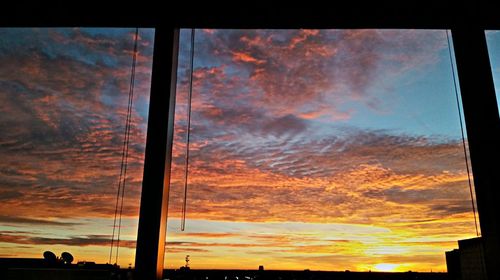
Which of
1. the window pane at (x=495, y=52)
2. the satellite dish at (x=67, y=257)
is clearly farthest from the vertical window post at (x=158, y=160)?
the satellite dish at (x=67, y=257)

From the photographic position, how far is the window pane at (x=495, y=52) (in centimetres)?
Answer: 137

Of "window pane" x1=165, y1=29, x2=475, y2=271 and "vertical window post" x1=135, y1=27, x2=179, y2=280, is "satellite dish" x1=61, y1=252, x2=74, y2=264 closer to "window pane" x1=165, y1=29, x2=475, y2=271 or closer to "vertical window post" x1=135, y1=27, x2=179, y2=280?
"window pane" x1=165, y1=29, x2=475, y2=271

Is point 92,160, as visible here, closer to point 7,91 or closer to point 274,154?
point 7,91

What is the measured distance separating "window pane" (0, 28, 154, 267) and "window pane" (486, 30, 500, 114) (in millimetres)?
1527

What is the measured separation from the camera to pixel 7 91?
7.14 ft

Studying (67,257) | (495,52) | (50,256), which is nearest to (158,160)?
(495,52)

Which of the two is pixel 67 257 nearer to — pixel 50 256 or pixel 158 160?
pixel 50 256

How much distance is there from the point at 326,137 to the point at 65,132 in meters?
2.32

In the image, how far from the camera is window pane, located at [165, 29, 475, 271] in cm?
214

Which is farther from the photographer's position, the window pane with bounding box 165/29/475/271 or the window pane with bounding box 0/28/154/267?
the window pane with bounding box 165/29/475/271

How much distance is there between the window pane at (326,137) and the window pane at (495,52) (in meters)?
0.25

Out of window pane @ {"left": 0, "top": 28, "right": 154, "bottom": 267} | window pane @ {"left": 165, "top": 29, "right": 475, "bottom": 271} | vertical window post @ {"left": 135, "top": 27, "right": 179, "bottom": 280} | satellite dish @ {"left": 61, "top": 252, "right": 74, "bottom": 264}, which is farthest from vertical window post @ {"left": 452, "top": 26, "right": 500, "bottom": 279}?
satellite dish @ {"left": 61, "top": 252, "right": 74, "bottom": 264}

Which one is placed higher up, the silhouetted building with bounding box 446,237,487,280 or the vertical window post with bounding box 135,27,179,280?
the vertical window post with bounding box 135,27,179,280

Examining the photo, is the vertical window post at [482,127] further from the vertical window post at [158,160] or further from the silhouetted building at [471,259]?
the vertical window post at [158,160]
